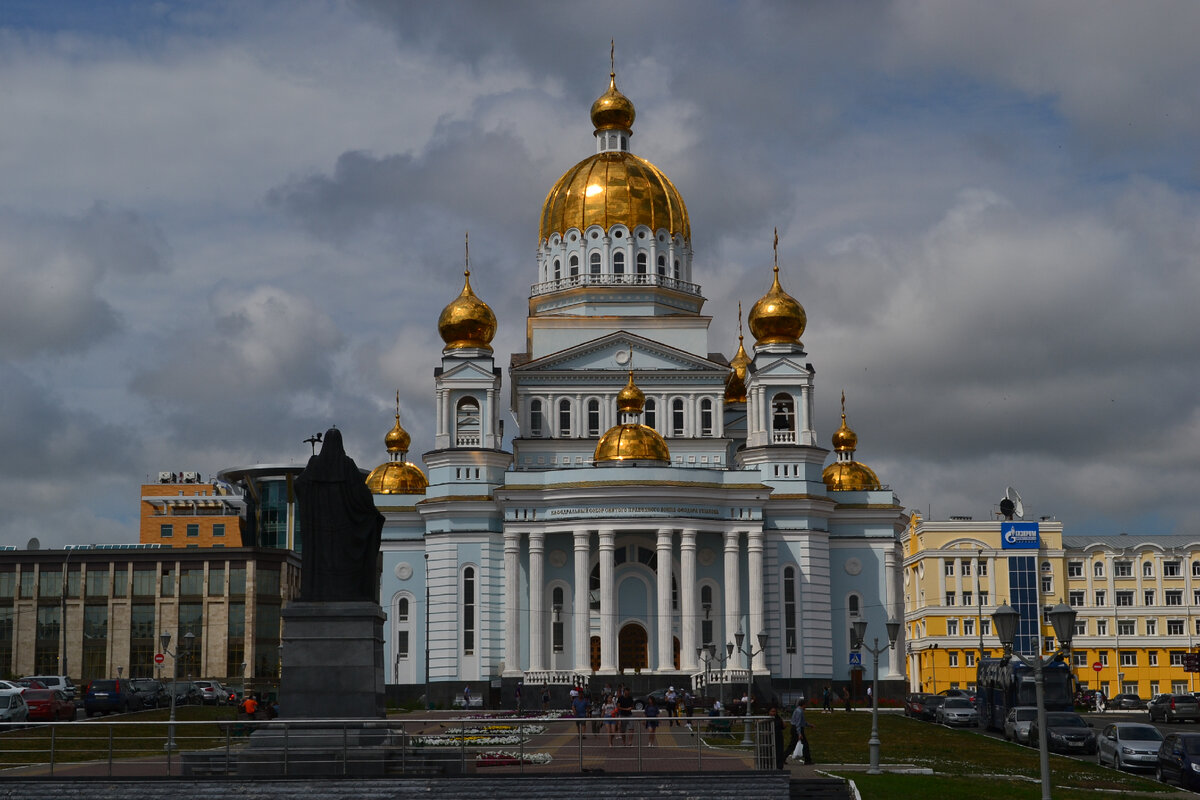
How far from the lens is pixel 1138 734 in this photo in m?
37.4

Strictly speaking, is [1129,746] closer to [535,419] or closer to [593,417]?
[593,417]

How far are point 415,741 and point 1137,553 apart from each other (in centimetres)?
7528

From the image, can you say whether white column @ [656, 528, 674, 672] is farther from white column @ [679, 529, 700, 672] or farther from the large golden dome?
the large golden dome

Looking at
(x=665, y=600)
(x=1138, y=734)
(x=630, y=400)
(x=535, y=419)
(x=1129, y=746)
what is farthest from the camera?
(x=535, y=419)

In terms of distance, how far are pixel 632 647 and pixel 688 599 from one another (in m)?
4.04

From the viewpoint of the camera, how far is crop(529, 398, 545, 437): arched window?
70.6 m

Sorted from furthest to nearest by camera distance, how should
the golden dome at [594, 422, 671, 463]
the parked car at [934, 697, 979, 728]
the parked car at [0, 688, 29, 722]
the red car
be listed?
the golden dome at [594, 422, 671, 463] → the parked car at [934, 697, 979, 728] → the red car → the parked car at [0, 688, 29, 722]

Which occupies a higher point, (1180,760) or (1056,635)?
(1056,635)

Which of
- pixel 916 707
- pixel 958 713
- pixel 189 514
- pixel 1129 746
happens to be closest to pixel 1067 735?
pixel 1129 746

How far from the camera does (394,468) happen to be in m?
76.0

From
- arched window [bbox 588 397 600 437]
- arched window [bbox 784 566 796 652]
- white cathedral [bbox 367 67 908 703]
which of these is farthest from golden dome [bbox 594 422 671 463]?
arched window [bbox 784 566 796 652]

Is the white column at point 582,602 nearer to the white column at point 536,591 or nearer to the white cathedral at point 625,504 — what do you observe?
the white cathedral at point 625,504

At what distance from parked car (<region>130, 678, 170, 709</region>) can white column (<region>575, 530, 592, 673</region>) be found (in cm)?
1562

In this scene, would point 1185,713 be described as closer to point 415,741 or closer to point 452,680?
point 452,680
